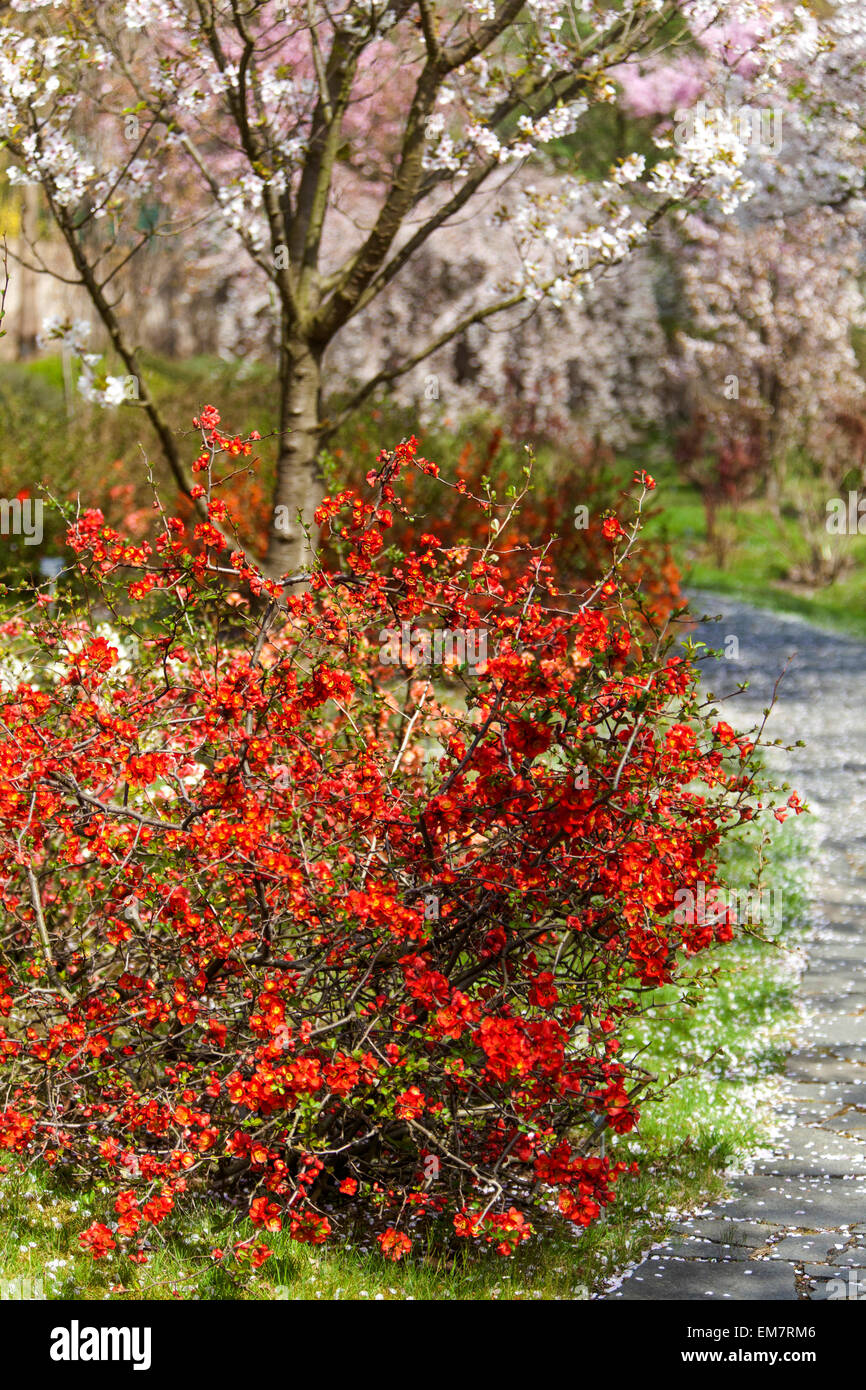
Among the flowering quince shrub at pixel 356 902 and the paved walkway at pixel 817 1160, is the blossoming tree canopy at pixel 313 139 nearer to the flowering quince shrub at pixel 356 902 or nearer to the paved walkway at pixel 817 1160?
the flowering quince shrub at pixel 356 902

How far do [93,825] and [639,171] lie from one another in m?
4.84

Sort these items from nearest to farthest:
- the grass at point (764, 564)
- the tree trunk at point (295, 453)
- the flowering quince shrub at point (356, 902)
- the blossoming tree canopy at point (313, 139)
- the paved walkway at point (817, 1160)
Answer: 1. the flowering quince shrub at point (356, 902)
2. the paved walkway at point (817, 1160)
3. the blossoming tree canopy at point (313, 139)
4. the tree trunk at point (295, 453)
5. the grass at point (764, 564)

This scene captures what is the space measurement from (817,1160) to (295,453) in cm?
413

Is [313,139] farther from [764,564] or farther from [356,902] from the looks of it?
[764,564]

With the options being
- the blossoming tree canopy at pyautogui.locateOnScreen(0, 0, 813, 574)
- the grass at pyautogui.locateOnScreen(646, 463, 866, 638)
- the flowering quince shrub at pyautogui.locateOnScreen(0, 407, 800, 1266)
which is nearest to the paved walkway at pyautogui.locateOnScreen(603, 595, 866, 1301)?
the flowering quince shrub at pyautogui.locateOnScreen(0, 407, 800, 1266)

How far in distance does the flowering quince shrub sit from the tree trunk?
9.83 ft

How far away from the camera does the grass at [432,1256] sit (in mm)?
3260

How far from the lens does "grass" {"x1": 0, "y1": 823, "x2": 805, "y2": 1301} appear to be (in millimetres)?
3260

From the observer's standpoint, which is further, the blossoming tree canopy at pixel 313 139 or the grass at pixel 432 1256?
the blossoming tree canopy at pixel 313 139

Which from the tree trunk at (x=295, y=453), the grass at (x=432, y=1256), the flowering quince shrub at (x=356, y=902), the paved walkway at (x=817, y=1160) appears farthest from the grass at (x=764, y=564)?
the flowering quince shrub at (x=356, y=902)

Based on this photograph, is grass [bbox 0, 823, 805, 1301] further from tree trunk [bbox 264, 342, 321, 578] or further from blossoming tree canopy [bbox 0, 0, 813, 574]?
tree trunk [bbox 264, 342, 321, 578]

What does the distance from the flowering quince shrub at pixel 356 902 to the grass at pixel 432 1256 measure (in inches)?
3.8

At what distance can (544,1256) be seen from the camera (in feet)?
11.6
